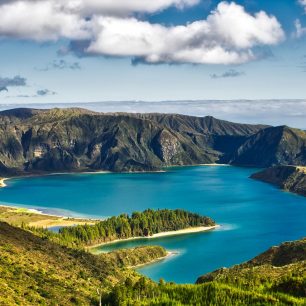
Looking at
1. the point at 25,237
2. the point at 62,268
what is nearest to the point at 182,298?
the point at 62,268

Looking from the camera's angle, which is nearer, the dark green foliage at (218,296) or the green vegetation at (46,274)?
the dark green foliage at (218,296)

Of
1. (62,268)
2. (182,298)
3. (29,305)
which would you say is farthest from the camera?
(62,268)

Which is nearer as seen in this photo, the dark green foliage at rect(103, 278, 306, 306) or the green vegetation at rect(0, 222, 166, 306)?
the dark green foliage at rect(103, 278, 306, 306)

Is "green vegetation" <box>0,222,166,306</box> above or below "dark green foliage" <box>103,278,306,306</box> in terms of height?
below

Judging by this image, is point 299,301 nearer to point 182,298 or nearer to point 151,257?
point 182,298

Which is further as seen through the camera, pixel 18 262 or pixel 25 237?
pixel 25 237

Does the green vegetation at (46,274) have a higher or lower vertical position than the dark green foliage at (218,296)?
lower

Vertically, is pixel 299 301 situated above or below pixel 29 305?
above

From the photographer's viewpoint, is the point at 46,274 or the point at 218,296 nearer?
the point at 218,296
